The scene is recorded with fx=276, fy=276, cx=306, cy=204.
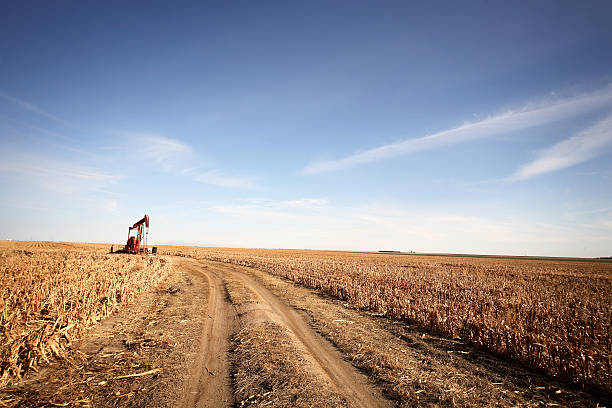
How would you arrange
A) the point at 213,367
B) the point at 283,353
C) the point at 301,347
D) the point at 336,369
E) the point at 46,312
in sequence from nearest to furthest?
the point at 213,367
the point at 336,369
the point at 283,353
the point at 301,347
the point at 46,312

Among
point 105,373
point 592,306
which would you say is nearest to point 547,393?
point 105,373

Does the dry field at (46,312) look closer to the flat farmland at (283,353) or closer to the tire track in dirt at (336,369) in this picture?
the flat farmland at (283,353)

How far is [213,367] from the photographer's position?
6734 mm

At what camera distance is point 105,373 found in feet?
20.2

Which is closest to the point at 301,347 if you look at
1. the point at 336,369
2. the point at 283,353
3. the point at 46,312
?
the point at 283,353

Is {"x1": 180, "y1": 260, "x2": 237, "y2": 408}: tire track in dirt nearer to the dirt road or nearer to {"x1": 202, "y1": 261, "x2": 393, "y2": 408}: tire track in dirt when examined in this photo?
the dirt road

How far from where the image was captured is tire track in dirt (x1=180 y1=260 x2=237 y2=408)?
17.5 feet

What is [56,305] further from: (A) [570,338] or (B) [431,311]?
(A) [570,338]

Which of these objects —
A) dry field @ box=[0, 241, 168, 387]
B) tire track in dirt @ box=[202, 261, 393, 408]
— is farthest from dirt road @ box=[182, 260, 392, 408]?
dry field @ box=[0, 241, 168, 387]

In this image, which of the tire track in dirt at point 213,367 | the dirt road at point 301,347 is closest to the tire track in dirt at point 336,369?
the dirt road at point 301,347

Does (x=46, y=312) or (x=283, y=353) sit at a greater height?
(x=46, y=312)

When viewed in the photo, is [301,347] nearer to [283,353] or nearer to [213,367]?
[283,353]

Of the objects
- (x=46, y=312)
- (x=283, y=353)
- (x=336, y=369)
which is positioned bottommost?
(x=336, y=369)

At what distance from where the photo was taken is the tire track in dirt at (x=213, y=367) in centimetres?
534
